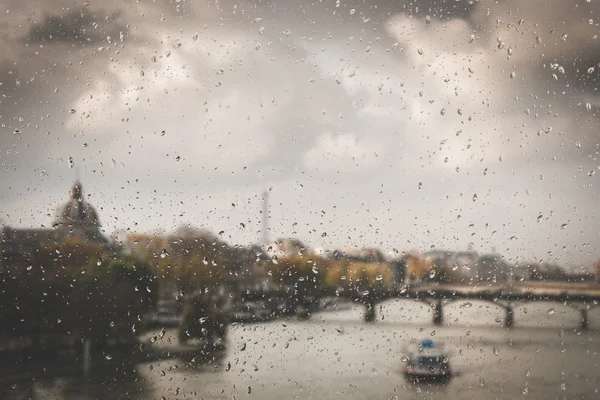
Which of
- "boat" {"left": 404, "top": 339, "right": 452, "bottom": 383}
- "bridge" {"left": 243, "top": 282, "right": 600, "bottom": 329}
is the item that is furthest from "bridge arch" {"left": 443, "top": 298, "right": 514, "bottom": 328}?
"boat" {"left": 404, "top": 339, "right": 452, "bottom": 383}

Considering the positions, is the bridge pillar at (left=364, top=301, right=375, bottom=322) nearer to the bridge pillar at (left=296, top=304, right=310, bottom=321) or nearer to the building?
the bridge pillar at (left=296, top=304, right=310, bottom=321)

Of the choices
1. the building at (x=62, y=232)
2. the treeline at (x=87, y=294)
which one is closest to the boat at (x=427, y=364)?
the treeline at (x=87, y=294)

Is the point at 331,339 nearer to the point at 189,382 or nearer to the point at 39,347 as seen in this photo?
the point at 189,382

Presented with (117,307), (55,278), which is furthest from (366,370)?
(55,278)

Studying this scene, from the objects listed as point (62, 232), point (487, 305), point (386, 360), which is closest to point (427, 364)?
point (386, 360)

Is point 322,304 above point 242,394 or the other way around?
above

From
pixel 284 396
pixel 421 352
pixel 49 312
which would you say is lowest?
pixel 284 396

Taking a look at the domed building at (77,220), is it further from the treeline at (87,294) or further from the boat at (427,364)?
the boat at (427,364)
